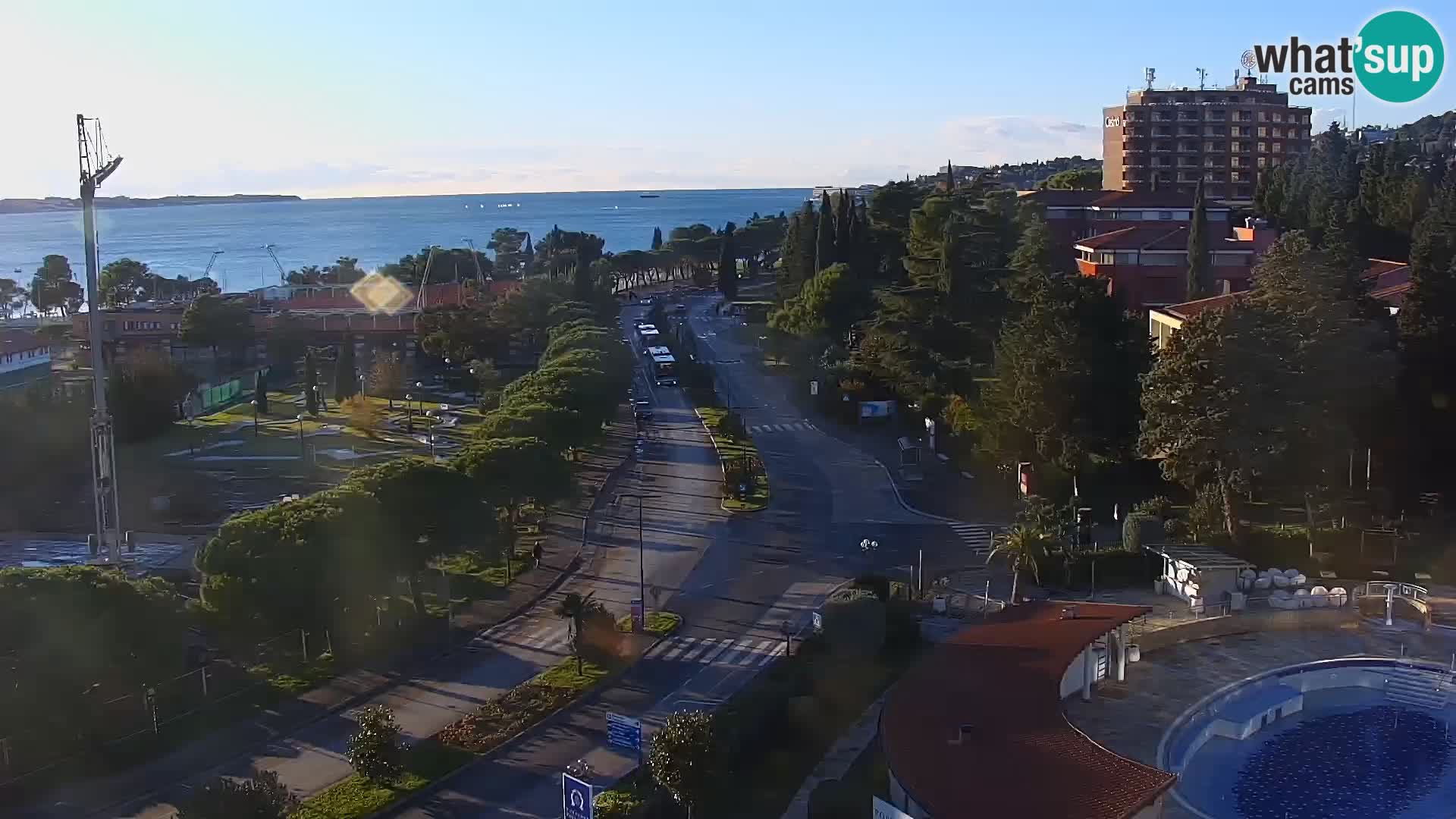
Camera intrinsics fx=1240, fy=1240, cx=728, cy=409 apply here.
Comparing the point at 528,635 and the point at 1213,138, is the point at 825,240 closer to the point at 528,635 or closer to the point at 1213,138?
the point at 528,635

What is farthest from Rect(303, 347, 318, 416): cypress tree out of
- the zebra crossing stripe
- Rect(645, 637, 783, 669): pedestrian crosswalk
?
the zebra crossing stripe

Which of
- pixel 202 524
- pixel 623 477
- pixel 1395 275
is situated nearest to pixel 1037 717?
pixel 623 477

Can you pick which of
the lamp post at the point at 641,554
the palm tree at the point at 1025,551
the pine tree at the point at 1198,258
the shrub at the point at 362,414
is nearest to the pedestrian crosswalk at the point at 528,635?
the lamp post at the point at 641,554

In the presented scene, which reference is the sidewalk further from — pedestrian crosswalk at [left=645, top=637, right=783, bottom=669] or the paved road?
pedestrian crosswalk at [left=645, top=637, right=783, bottom=669]

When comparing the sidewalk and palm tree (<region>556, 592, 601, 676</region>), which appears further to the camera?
palm tree (<region>556, 592, 601, 676</region>)

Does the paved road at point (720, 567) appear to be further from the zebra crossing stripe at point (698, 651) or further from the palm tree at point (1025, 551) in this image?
the palm tree at point (1025, 551)

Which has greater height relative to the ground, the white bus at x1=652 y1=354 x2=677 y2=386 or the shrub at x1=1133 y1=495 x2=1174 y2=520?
the white bus at x1=652 y1=354 x2=677 y2=386

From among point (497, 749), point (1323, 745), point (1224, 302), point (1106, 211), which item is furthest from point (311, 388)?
point (1106, 211)
